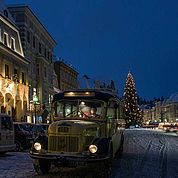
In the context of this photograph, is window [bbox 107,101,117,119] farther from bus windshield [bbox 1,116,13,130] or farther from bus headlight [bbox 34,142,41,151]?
bus windshield [bbox 1,116,13,130]

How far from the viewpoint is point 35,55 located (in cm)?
5166

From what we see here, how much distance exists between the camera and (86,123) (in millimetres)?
12820

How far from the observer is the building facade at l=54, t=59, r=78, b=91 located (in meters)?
72.8

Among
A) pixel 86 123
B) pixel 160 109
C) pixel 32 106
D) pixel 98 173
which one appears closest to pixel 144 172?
pixel 98 173

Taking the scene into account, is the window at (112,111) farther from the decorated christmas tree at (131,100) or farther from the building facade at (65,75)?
the decorated christmas tree at (131,100)

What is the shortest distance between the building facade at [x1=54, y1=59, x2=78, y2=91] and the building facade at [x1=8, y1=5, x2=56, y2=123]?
38.0ft

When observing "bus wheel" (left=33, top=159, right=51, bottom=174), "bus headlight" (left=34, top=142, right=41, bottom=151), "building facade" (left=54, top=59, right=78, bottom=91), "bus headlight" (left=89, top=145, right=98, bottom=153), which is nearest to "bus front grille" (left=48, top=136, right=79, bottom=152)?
"bus headlight" (left=34, top=142, right=41, bottom=151)

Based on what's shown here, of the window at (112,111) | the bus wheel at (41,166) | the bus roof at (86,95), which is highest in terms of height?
the bus roof at (86,95)

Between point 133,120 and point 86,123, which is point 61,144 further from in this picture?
point 133,120

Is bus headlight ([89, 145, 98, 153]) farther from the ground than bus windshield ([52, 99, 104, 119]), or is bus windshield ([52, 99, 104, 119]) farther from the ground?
bus windshield ([52, 99, 104, 119])

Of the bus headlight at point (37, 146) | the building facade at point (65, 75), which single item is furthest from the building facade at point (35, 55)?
the bus headlight at point (37, 146)

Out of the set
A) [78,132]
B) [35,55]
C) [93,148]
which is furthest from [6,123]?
[35,55]

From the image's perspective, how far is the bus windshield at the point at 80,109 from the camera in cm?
1355

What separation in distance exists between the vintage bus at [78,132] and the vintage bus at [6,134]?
485cm
